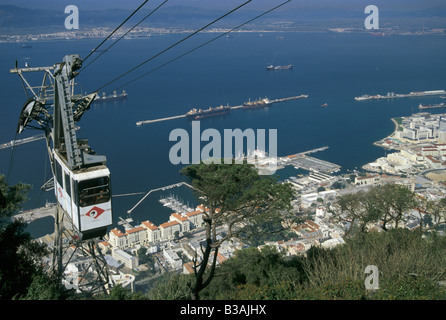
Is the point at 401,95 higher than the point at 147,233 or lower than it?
higher

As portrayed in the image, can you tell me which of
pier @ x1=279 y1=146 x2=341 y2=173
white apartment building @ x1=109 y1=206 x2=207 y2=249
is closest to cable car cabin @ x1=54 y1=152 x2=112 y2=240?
white apartment building @ x1=109 y1=206 x2=207 y2=249

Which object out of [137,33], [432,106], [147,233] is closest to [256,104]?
[432,106]

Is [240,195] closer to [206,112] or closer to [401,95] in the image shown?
[206,112]

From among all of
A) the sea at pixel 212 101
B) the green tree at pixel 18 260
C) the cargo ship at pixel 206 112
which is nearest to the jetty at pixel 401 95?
the sea at pixel 212 101

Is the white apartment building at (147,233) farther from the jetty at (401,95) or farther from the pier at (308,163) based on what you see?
the jetty at (401,95)

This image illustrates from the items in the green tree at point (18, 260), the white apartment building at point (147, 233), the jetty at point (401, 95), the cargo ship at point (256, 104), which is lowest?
the white apartment building at point (147, 233)
